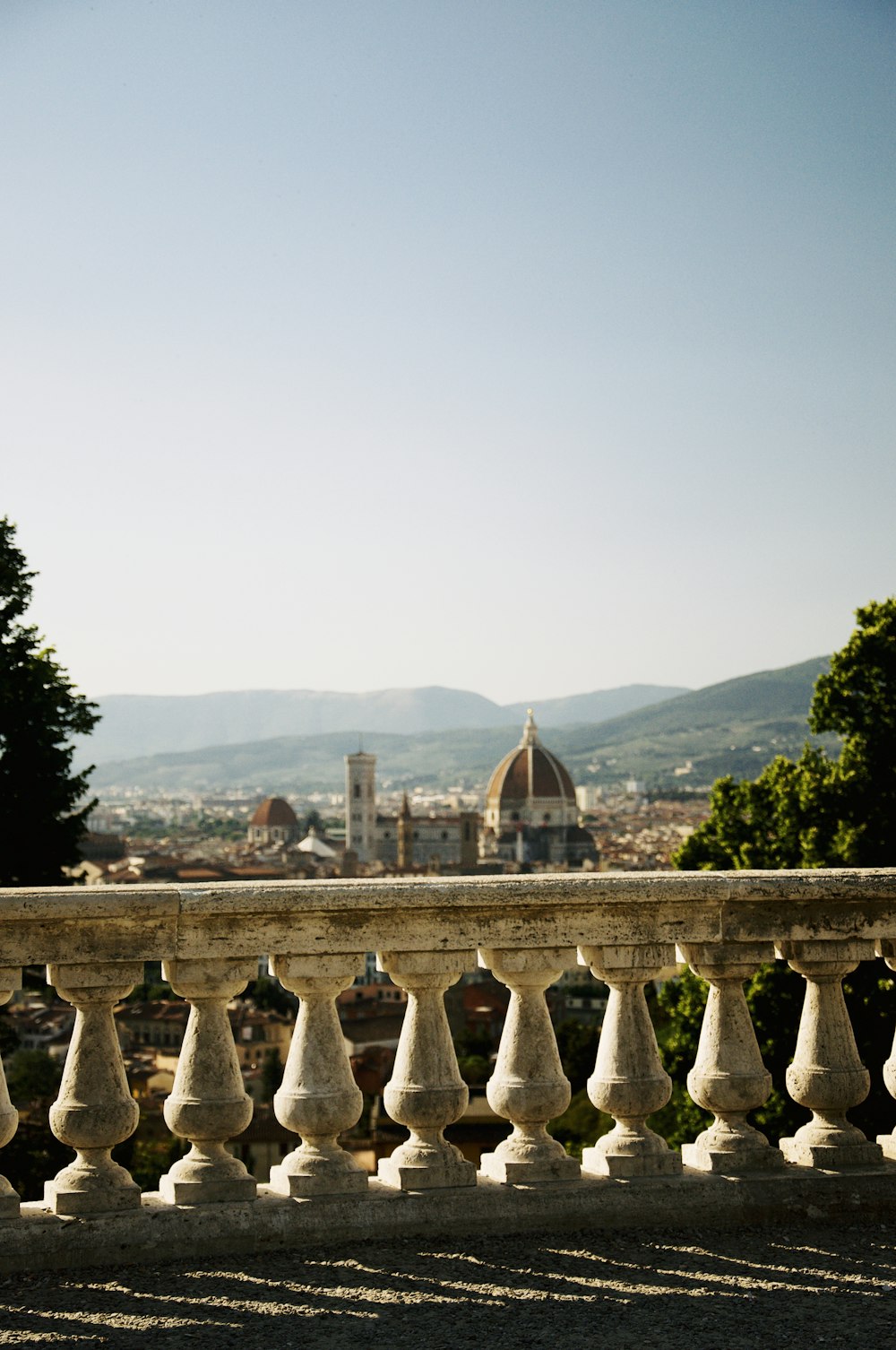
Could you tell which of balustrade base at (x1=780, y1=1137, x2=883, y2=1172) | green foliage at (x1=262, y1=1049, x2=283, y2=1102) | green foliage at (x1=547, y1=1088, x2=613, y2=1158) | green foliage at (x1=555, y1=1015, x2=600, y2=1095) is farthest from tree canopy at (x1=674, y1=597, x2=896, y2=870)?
green foliage at (x1=262, y1=1049, x2=283, y2=1102)

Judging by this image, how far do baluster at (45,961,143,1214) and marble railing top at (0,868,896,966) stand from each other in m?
0.06

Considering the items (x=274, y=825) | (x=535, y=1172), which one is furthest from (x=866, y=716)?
(x=274, y=825)

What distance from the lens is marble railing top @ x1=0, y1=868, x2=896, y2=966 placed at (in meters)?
3.27

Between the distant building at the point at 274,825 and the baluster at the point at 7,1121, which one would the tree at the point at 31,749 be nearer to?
the baluster at the point at 7,1121

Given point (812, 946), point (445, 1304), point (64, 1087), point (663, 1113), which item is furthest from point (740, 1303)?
point (663, 1113)

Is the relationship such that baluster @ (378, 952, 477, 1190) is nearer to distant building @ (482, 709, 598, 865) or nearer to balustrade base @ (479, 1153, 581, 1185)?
balustrade base @ (479, 1153, 581, 1185)

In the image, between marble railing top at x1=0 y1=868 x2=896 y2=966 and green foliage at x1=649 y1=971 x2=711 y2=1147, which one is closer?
marble railing top at x1=0 y1=868 x2=896 y2=966

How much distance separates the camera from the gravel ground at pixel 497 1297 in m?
2.82

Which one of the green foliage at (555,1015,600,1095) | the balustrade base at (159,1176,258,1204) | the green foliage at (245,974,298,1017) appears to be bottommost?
the green foliage at (245,974,298,1017)

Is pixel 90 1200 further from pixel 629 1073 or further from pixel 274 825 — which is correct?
pixel 274 825

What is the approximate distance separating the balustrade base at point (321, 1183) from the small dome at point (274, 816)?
181 metres

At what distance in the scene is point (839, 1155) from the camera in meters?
3.71

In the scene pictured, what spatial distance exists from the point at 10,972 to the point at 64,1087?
0.31 metres

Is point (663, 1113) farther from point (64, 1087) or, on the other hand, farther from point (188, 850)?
point (188, 850)
